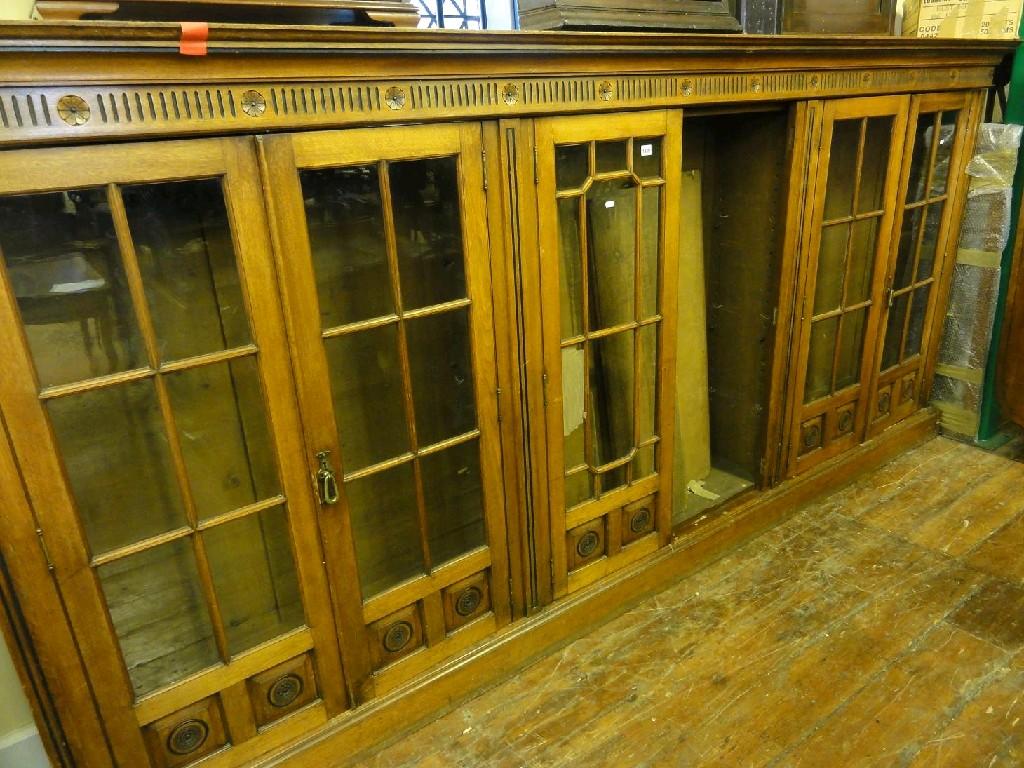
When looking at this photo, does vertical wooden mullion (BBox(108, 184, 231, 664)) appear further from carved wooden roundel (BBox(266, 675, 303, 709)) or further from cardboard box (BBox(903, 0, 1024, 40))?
cardboard box (BBox(903, 0, 1024, 40))

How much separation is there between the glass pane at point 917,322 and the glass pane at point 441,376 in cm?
221

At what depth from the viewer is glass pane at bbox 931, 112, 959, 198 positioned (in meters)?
2.72

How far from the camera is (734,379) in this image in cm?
268

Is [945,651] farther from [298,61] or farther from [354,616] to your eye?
[298,61]

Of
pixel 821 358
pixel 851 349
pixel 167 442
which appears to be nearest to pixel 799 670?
pixel 821 358

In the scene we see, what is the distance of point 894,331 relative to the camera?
2.96 metres

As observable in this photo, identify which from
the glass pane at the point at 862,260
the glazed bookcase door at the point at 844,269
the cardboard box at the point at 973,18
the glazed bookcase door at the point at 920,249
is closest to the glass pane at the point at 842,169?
the glazed bookcase door at the point at 844,269

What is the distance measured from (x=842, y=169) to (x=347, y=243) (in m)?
1.89

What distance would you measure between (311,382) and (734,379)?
1.75m

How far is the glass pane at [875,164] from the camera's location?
2.50m

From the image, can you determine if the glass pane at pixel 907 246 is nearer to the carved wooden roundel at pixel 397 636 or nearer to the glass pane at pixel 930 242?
the glass pane at pixel 930 242

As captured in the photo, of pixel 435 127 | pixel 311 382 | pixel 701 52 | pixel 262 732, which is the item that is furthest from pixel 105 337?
pixel 701 52

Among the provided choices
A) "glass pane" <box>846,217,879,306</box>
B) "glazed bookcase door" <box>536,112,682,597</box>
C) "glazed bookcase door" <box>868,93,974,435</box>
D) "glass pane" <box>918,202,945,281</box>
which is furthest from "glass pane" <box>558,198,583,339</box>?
"glass pane" <box>918,202,945,281</box>

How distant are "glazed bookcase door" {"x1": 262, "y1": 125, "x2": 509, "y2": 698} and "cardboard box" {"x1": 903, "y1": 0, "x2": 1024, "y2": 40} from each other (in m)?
2.19
